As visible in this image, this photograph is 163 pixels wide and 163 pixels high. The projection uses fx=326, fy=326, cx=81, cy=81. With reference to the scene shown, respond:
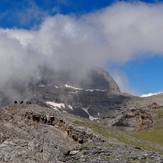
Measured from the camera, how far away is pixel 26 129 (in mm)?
36219

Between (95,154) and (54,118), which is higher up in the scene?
(54,118)

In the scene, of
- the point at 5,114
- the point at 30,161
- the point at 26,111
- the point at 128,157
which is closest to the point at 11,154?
the point at 30,161

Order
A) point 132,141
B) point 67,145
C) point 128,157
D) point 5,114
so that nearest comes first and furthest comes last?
point 128,157, point 67,145, point 5,114, point 132,141

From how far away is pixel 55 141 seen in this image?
34.5m

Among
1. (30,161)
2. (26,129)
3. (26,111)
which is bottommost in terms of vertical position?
(30,161)

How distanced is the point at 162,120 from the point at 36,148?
58026 mm

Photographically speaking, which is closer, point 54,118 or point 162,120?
point 54,118

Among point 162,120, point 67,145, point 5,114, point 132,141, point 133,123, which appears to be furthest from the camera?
point 133,123

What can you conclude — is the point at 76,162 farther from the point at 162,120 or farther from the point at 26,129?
the point at 162,120

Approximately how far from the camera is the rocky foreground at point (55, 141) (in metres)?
28.0

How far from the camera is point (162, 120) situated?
82250 millimetres

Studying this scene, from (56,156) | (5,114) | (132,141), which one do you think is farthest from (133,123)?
(56,156)

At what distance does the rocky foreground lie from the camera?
28016 millimetres

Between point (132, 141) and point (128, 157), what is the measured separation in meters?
16.2
